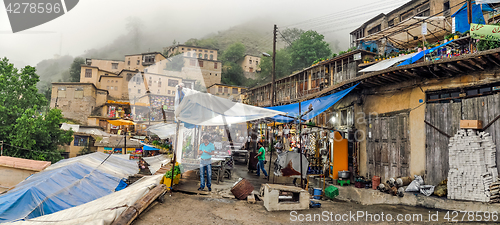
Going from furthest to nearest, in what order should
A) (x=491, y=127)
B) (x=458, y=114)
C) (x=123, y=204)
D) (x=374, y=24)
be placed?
(x=374, y=24), (x=458, y=114), (x=491, y=127), (x=123, y=204)

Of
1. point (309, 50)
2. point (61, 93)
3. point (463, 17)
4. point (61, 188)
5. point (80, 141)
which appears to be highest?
point (309, 50)

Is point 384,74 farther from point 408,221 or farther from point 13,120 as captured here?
point 13,120

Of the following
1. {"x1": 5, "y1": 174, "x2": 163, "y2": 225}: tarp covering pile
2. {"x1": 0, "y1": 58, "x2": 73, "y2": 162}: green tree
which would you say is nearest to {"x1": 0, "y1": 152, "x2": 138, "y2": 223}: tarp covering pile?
{"x1": 5, "y1": 174, "x2": 163, "y2": 225}: tarp covering pile

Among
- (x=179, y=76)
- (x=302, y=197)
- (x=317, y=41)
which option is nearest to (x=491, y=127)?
(x=302, y=197)

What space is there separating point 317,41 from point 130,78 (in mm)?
33511

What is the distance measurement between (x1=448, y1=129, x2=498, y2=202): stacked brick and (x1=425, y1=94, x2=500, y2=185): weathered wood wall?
0.18 metres

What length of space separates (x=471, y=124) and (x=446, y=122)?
611mm

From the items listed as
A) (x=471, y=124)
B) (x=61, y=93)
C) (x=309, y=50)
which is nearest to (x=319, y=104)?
(x=471, y=124)

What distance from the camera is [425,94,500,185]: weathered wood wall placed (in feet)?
19.5

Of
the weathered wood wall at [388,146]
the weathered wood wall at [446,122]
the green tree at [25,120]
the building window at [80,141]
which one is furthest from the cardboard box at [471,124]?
the building window at [80,141]

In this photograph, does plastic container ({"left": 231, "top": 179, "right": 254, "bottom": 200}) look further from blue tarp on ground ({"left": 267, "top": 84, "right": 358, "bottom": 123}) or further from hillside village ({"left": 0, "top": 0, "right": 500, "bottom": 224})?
blue tarp on ground ({"left": 267, "top": 84, "right": 358, "bottom": 123})

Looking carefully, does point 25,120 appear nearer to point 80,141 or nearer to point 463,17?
point 80,141

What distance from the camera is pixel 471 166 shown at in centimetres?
607

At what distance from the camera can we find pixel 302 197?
5992 mm
